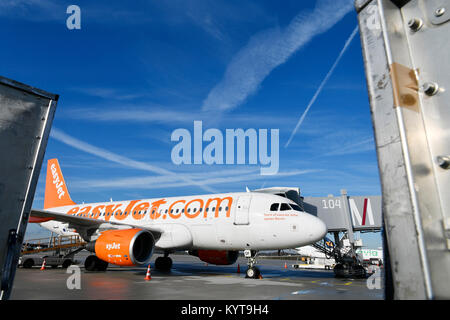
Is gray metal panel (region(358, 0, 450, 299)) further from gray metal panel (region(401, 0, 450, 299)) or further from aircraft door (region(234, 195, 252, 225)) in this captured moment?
aircraft door (region(234, 195, 252, 225))

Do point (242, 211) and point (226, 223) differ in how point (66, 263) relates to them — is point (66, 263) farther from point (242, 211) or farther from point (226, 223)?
point (242, 211)

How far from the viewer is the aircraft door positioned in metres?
11.9

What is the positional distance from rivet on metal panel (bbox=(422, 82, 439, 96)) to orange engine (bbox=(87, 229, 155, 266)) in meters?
10.6

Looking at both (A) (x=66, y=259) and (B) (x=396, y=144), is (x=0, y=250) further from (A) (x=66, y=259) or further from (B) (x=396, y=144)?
(A) (x=66, y=259)

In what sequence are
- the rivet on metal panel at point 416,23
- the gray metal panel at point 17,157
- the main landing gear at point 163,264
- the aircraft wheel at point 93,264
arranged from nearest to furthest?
the rivet on metal panel at point 416,23 → the gray metal panel at point 17,157 → the aircraft wheel at point 93,264 → the main landing gear at point 163,264

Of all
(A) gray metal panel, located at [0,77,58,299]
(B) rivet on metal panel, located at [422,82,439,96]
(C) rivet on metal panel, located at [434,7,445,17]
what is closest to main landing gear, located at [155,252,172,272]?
(A) gray metal panel, located at [0,77,58,299]

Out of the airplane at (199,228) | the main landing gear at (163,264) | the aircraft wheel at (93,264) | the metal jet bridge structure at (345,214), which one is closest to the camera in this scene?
the airplane at (199,228)

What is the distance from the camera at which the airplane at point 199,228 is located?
11.0 meters

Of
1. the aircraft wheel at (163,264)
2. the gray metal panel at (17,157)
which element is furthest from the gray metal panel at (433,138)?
the aircraft wheel at (163,264)

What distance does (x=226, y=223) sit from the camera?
40.0ft

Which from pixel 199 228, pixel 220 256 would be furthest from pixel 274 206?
pixel 220 256

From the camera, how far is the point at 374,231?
1862cm

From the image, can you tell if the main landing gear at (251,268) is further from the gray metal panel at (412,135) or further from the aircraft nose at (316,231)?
the gray metal panel at (412,135)
